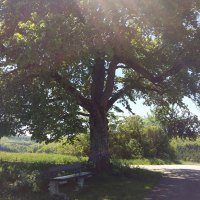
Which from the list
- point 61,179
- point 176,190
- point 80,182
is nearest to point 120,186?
point 80,182

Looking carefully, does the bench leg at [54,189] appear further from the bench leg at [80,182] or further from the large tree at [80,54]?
the large tree at [80,54]

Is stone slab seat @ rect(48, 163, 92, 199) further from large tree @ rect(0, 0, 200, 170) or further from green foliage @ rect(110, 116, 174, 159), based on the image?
green foliage @ rect(110, 116, 174, 159)

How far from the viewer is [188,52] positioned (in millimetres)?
18656

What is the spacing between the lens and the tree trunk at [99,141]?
20094 millimetres

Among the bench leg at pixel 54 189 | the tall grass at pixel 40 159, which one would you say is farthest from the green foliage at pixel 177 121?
the bench leg at pixel 54 189

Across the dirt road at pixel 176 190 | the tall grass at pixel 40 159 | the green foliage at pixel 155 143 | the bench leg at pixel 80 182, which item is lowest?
the dirt road at pixel 176 190

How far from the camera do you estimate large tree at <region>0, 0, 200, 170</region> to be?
15.4 metres

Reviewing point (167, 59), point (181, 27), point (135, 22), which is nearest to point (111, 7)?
point (135, 22)

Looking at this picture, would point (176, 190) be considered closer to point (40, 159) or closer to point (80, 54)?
point (80, 54)

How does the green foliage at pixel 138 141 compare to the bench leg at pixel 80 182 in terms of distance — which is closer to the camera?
the bench leg at pixel 80 182

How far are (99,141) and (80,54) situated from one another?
6591 mm

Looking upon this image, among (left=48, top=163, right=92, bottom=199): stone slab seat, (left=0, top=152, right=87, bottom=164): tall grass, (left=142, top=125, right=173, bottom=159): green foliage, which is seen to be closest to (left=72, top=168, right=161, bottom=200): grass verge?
(left=48, top=163, right=92, bottom=199): stone slab seat

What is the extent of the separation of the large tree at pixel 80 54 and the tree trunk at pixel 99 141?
0.17ft

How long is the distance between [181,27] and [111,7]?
4.02 meters
